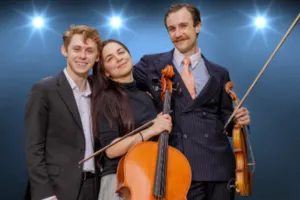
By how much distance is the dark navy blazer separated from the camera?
2094 millimetres

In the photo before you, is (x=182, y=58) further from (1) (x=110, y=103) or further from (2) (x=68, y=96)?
(2) (x=68, y=96)

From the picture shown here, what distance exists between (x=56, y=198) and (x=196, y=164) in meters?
0.65

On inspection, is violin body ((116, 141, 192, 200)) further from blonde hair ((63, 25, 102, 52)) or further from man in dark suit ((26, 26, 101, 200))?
blonde hair ((63, 25, 102, 52))

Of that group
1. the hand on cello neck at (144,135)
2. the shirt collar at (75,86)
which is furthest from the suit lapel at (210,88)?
the shirt collar at (75,86)

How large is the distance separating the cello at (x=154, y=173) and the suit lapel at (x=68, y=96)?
0.35m

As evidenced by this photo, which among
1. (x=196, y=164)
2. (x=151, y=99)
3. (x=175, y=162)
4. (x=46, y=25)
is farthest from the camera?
(x=46, y=25)

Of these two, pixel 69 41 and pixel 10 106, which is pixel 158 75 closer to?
pixel 69 41

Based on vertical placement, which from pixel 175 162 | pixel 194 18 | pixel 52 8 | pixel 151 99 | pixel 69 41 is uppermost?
pixel 52 8

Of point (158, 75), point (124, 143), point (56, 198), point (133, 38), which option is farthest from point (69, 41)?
point (133, 38)

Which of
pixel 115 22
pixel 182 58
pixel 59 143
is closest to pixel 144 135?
pixel 59 143

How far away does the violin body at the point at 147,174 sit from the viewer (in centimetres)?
180

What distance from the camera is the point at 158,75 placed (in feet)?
7.43

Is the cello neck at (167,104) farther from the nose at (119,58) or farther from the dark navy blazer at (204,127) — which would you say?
the nose at (119,58)

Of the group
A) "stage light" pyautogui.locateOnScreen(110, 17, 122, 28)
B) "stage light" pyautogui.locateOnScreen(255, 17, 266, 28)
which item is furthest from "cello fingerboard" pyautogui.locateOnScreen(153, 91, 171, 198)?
"stage light" pyautogui.locateOnScreen(255, 17, 266, 28)
